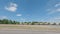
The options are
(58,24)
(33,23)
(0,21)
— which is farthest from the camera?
(0,21)

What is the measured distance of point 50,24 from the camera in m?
23.0

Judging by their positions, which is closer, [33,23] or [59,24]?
[59,24]

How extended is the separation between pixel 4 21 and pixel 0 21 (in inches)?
41.2

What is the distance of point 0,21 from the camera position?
96.0ft

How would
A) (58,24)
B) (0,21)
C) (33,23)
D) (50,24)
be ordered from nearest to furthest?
(58,24)
(50,24)
(33,23)
(0,21)

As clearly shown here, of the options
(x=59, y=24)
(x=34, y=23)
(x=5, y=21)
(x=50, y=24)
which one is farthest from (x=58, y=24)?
(x=5, y=21)

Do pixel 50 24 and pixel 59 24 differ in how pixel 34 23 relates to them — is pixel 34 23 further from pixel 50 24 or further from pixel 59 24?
pixel 59 24

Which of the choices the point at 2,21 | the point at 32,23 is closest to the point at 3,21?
the point at 2,21

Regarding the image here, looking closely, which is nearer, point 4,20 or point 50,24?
point 50,24

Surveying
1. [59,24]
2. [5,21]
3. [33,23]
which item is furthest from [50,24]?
[5,21]

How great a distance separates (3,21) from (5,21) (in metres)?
0.67

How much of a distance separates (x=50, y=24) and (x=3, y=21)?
13.0 meters

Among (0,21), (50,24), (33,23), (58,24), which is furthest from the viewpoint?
(0,21)

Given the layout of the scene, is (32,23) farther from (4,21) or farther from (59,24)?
(4,21)
